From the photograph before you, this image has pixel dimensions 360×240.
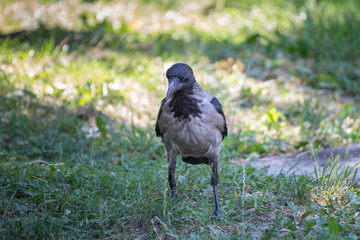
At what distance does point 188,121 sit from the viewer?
3.55 metres

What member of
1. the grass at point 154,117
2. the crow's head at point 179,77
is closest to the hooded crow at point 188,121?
the crow's head at point 179,77

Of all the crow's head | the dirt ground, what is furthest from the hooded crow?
the dirt ground

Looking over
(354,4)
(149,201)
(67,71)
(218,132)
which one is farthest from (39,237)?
(354,4)

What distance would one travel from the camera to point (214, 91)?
5.91 meters

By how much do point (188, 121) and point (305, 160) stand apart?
1761 mm

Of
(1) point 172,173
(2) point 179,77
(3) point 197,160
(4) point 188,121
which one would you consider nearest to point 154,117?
(3) point 197,160

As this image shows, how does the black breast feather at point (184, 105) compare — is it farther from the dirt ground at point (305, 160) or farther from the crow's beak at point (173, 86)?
the dirt ground at point (305, 160)

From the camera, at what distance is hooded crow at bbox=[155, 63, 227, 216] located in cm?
350

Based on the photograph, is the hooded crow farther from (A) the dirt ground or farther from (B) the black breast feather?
(A) the dirt ground

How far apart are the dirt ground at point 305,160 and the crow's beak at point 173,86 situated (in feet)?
4.98

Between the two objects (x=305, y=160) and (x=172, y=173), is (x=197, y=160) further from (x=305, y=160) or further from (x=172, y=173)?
(x=305, y=160)

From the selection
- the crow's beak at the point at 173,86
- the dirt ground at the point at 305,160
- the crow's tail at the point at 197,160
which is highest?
the crow's beak at the point at 173,86

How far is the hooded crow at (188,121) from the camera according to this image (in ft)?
11.5

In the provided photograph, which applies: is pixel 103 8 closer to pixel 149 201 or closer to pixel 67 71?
pixel 67 71
